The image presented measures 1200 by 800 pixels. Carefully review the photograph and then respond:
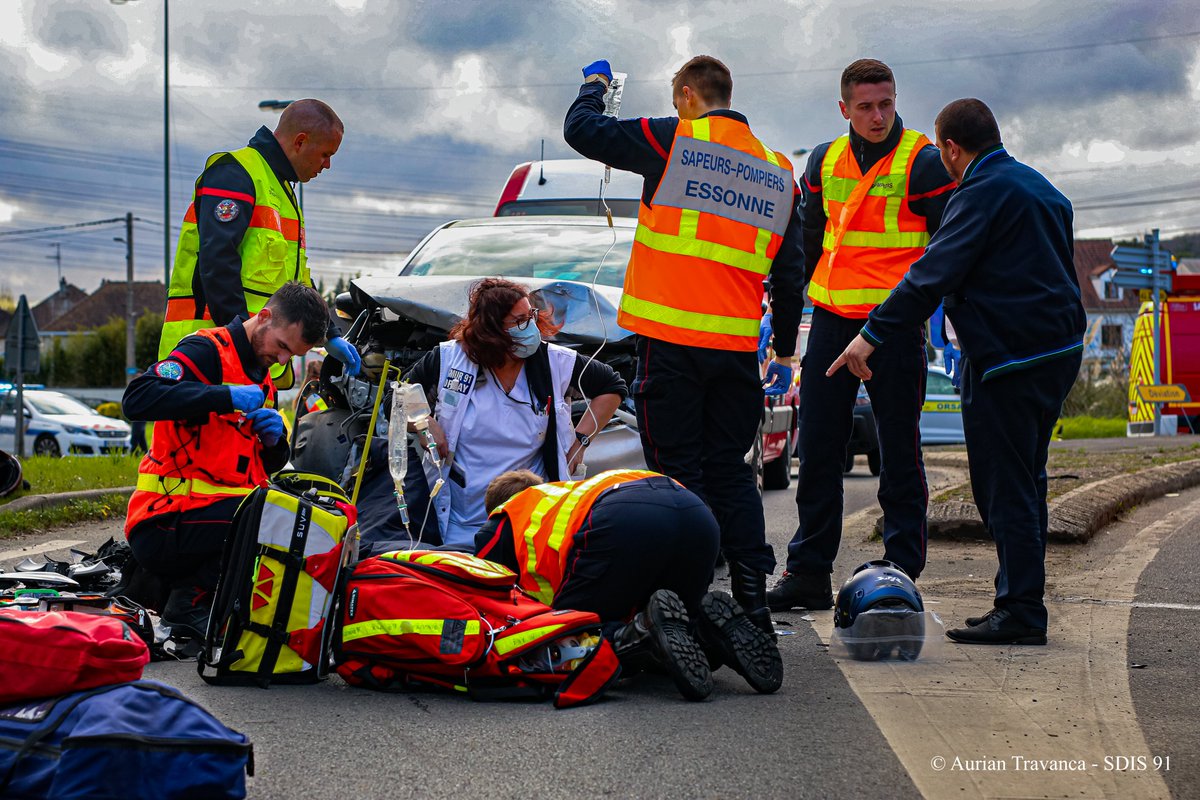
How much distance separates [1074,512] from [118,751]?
21.0 feet

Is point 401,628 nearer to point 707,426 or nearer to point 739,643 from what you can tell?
point 739,643

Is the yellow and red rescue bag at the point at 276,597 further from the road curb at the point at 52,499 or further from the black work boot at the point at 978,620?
the road curb at the point at 52,499

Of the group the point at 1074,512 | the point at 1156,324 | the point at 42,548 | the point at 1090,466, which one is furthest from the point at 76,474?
the point at 1156,324

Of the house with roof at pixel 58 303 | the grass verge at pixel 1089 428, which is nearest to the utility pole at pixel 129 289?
the grass verge at pixel 1089 428

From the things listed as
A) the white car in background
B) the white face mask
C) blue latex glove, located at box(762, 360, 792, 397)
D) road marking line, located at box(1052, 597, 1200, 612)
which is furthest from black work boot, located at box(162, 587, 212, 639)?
the white car in background

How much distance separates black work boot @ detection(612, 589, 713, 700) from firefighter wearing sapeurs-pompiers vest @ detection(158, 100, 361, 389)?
2230 mm

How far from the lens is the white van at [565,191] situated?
35.8 feet

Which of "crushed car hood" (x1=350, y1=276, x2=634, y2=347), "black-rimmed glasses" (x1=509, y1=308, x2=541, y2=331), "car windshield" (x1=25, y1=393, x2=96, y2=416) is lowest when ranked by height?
"car windshield" (x1=25, y1=393, x2=96, y2=416)

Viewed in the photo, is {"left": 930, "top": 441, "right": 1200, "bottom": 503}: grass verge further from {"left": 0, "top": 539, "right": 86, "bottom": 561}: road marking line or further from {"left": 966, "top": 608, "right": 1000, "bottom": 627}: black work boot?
{"left": 0, "top": 539, "right": 86, "bottom": 561}: road marking line

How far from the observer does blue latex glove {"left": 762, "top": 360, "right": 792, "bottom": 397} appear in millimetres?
5797

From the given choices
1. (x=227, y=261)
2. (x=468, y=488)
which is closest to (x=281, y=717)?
(x=468, y=488)

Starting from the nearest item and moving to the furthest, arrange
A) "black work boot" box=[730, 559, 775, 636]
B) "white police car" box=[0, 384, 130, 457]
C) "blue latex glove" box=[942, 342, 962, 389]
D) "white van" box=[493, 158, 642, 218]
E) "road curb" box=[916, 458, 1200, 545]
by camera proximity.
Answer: "black work boot" box=[730, 559, 775, 636] < "blue latex glove" box=[942, 342, 962, 389] < "road curb" box=[916, 458, 1200, 545] < "white van" box=[493, 158, 642, 218] < "white police car" box=[0, 384, 130, 457]

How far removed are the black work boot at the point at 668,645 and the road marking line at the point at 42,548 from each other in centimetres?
446

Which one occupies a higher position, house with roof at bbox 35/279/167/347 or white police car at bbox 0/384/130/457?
house with roof at bbox 35/279/167/347
